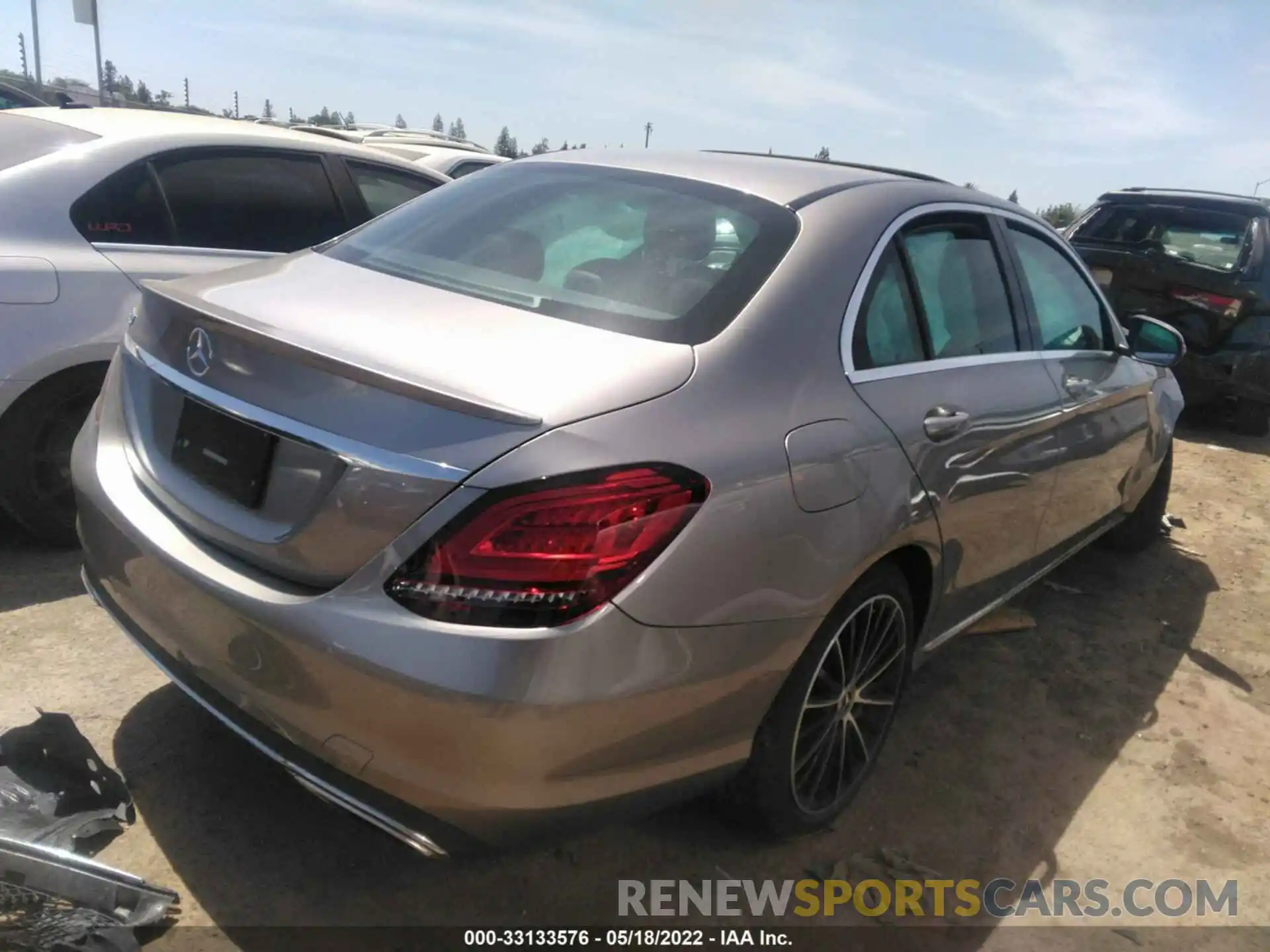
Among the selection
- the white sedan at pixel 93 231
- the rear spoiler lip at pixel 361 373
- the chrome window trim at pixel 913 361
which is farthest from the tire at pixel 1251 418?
the rear spoiler lip at pixel 361 373

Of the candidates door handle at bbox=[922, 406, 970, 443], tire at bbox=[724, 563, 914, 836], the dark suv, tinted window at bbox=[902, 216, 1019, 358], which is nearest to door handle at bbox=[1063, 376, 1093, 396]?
tinted window at bbox=[902, 216, 1019, 358]

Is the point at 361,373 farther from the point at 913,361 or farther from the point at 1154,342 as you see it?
the point at 1154,342

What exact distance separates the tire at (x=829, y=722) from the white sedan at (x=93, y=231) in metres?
2.73

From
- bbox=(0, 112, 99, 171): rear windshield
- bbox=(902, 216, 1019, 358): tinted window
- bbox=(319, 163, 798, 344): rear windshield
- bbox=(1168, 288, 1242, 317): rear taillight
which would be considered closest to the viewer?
bbox=(319, 163, 798, 344): rear windshield

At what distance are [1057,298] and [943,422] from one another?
1.39m

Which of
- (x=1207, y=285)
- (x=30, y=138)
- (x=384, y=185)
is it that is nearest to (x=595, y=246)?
(x=30, y=138)

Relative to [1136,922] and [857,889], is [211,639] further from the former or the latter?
[1136,922]

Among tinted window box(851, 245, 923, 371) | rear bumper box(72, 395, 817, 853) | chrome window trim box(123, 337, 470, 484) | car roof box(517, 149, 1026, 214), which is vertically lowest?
rear bumper box(72, 395, 817, 853)

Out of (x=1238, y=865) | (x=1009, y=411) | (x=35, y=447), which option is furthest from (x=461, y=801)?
(x=35, y=447)

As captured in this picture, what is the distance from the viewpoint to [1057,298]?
150 inches

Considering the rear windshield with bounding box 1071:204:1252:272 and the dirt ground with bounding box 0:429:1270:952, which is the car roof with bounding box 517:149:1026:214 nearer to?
the dirt ground with bounding box 0:429:1270:952

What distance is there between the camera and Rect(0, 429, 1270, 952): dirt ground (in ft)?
7.80

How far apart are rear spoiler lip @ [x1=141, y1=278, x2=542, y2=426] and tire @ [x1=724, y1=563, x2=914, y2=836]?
0.96 meters

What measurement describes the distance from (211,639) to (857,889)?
1666 millimetres
